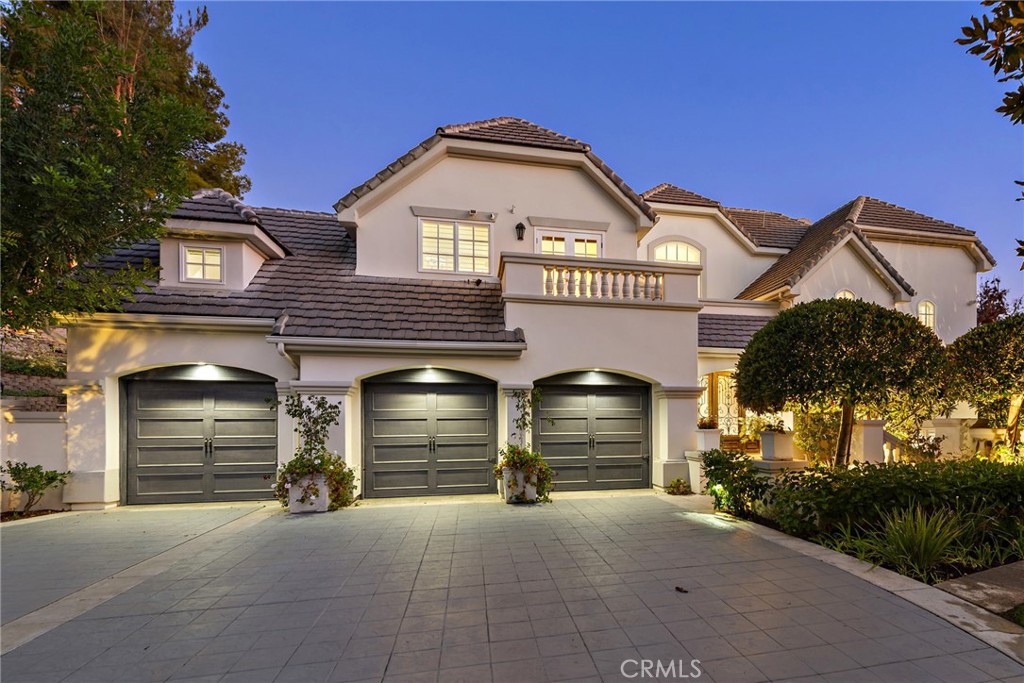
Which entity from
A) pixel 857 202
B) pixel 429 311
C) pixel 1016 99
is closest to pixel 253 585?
pixel 429 311

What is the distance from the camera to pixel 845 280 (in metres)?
13.3

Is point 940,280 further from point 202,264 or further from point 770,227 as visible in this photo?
point 202,264

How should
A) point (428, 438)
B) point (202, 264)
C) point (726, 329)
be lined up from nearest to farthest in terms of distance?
point (428, 438)
point (202, 264)
point (726, 329)

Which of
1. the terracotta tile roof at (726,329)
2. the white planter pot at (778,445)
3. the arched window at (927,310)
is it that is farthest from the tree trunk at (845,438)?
the arched window at (927,310)

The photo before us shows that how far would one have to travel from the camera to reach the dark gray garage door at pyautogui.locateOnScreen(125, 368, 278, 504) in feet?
28.3

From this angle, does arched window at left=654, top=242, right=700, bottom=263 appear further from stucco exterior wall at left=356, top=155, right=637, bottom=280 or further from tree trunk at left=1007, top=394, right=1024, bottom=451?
tree trunk at left=1007, top=394, right=1024, bottom=451

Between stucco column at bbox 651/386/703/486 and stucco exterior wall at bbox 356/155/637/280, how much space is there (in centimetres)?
405

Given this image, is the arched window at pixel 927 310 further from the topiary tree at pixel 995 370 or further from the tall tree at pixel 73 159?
the tall tree at pixel 73 159

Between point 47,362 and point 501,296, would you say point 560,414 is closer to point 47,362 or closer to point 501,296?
point 501,296

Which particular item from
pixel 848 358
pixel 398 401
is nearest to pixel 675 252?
pixel 848 358

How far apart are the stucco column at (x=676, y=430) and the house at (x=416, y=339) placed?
0.11 feet

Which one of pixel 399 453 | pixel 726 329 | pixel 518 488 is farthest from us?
pixel 726 329

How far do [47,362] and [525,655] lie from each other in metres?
18.2

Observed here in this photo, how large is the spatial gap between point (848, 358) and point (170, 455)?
41.8 feet
